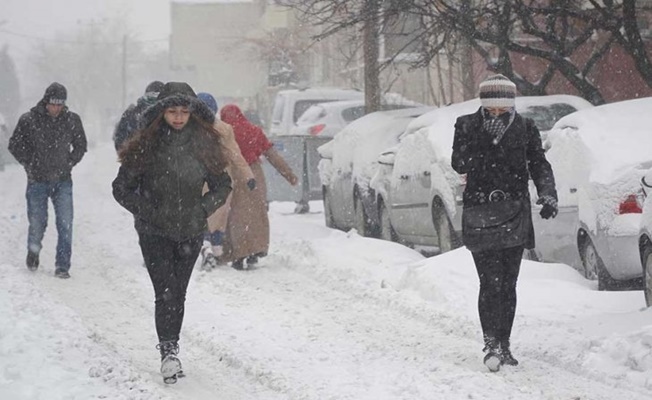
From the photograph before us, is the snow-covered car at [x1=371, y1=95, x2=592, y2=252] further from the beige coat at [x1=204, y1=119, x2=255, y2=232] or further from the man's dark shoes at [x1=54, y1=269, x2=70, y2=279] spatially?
the man's dark shoes at [x1=54, y1=269, x2=70, y2=279]

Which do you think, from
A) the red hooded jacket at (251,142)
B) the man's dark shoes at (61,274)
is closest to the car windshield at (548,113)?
the red hooded jacket at (251,142)

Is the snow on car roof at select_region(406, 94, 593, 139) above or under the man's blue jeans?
above

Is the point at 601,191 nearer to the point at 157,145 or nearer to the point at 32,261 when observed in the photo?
the point at 157,145

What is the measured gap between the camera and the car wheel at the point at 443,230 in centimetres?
1257

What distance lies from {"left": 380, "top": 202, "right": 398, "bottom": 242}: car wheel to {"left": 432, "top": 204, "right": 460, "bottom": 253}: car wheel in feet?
6.47

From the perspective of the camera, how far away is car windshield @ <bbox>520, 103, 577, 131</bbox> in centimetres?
1355

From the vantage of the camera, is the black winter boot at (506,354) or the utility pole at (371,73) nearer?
the black winter boot at (506,354)

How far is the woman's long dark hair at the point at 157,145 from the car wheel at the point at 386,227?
25.3 ft

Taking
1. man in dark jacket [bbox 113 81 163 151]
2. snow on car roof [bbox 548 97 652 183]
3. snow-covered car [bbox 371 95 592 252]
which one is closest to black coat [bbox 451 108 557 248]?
snow on car roof [bbox 548 97 652 183]

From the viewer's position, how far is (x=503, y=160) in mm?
7492

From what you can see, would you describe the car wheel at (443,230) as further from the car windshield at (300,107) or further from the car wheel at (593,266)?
the car windshield at (300,107)

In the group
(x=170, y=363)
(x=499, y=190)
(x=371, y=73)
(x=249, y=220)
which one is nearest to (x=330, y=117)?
(x=371, y=73)

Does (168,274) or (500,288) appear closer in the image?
(168,274)

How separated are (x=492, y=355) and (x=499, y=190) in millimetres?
944
